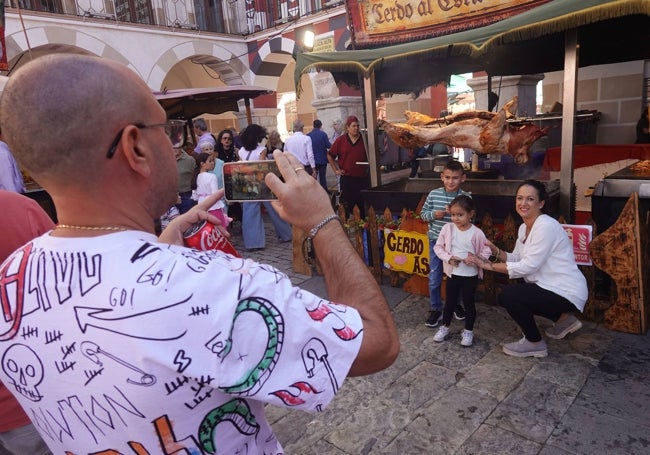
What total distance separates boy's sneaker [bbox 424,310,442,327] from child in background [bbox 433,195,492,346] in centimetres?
29

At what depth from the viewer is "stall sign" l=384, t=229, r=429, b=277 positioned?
5.05 meters

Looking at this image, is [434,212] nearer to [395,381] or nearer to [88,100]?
[395,381]

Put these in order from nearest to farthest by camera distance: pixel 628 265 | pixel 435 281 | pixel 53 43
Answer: pixel 628 265 → pixel 435 281 → pixel 53 43

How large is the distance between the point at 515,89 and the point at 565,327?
7418 millimetres

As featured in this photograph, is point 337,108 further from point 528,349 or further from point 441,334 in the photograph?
point 528,349

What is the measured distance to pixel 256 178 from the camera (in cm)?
145

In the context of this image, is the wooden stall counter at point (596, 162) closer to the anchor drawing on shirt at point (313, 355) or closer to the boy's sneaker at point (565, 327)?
the boy's sneaker at point (565, 327)

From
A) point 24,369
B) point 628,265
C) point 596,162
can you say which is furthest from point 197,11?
point 24,369

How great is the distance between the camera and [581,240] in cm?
414

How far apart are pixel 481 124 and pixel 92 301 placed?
5.65 m

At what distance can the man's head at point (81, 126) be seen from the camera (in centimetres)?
88

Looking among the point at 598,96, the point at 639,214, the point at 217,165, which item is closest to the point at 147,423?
the point at 639,214

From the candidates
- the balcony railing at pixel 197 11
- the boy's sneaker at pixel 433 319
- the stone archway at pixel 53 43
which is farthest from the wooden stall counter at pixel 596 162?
the stone archway at pixel 53 43

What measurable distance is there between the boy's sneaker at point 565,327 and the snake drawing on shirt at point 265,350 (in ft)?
12.5
